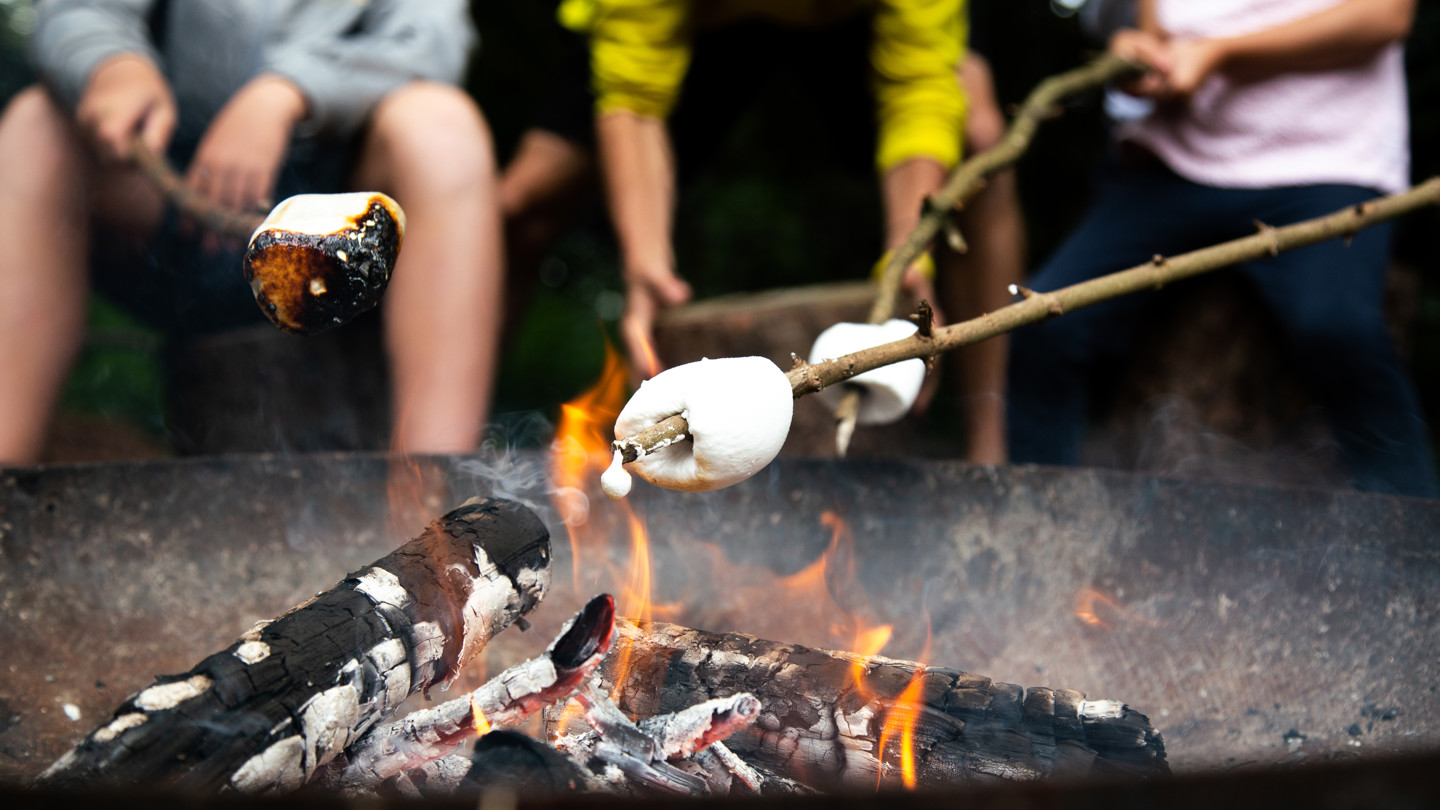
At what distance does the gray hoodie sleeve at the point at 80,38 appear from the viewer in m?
1.63

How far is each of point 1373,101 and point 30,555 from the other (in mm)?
2387

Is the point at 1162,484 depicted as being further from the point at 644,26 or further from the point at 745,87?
the point at 745,87

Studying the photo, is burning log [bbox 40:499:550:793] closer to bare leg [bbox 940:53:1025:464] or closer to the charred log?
the charred log

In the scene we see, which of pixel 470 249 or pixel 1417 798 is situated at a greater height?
pixel 470 249

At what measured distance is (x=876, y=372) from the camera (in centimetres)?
114

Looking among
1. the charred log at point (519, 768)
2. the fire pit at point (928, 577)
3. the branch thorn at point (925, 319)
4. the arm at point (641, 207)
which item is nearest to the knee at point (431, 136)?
the arm at point (641, 207)

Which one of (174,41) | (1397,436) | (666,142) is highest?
(174,41)

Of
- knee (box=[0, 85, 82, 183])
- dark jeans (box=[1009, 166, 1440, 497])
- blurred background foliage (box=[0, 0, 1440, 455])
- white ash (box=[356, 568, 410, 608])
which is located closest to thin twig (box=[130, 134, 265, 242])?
knee (box=[0, 85, 82, 183])

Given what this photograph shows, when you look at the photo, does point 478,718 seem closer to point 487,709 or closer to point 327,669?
point 487,709

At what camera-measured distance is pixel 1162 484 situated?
1300 millimetres

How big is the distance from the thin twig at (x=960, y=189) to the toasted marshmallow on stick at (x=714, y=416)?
0.33m

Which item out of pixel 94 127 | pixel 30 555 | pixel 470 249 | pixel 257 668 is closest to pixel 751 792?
pixel 257 668

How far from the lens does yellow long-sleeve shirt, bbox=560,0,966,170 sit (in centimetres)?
197

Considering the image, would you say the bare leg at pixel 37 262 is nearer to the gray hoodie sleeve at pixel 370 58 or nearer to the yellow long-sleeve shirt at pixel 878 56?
the gray hoodie sleeve at pixel 370 58
